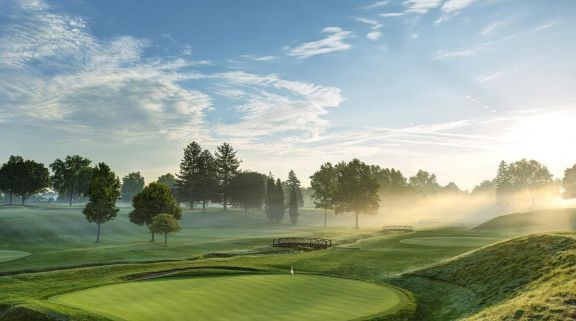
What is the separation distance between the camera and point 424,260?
136 feet

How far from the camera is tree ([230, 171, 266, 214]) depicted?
5148 inches

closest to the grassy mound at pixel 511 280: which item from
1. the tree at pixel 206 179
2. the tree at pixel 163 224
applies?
the tree at pixel 163 224

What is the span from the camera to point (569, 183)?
171 metres

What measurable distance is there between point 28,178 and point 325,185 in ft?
263

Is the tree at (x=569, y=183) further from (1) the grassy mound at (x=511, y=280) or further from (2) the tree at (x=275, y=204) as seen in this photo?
(1) the grassy mound at (x=511, y=280)

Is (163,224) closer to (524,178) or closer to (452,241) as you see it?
(452,241)

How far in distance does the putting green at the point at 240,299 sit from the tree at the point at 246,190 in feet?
333

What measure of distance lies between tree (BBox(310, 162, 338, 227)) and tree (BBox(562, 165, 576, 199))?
108m

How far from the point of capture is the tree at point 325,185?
372ft

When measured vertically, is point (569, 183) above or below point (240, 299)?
above

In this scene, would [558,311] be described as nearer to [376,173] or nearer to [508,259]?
[508,259]

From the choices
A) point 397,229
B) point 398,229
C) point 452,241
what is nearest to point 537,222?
point 398,229

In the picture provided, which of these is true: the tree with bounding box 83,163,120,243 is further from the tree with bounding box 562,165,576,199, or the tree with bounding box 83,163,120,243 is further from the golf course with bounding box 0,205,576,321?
the tree with bounding box 562,165,576,199

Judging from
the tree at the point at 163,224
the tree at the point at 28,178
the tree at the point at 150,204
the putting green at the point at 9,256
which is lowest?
the putting green at the point at 9,256
